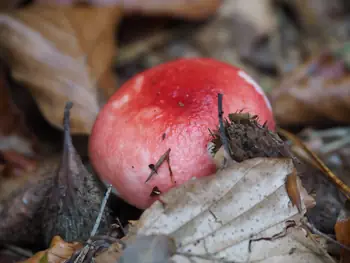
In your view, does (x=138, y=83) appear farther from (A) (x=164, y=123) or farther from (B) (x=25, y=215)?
(B) (x=25, y=215)

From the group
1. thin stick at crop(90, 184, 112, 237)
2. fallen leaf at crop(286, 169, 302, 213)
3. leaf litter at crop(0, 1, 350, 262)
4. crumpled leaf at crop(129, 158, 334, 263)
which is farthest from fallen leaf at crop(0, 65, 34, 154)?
fallen leaf at crop(286, 169, 302, 213)

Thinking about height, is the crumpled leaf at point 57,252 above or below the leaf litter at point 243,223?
below

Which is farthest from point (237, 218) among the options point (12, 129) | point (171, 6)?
point (171, 6)

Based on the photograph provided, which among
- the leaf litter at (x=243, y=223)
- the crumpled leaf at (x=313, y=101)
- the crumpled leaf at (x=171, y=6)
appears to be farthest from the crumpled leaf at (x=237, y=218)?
the crumpled leaf at (x=171, y=6)

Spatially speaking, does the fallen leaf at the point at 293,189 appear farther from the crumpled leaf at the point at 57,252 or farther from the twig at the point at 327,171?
the crumpled leaf at the point at 57,252

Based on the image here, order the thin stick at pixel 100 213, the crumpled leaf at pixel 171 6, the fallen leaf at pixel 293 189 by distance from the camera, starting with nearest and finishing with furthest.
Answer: the fallen leaf at pixel 293 189 → the thin stick at pixel 100 213 → the crumpled leaf at pixel 171 6

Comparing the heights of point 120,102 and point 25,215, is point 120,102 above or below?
above
